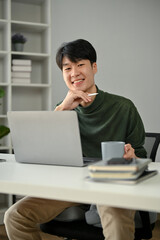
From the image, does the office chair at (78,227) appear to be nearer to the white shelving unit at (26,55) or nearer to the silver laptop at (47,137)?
the silver laptop at (47,137)

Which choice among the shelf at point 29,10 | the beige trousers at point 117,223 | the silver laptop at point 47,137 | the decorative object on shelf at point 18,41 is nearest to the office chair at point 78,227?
the beige trousers at point 117,223

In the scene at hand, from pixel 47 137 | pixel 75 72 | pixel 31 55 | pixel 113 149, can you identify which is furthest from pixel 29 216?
pixel 31 55

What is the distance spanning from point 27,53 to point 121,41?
4.19 feet

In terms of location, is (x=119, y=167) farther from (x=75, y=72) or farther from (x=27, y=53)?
(x=27, y=53)

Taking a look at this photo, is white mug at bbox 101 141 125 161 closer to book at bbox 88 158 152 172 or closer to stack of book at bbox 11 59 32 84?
book at bbox 88 158 152 172

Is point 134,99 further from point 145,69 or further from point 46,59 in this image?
point 46,59

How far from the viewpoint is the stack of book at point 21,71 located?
3424 millimetres

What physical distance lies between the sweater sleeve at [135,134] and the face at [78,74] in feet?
0.94

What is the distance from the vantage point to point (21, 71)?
3459mm

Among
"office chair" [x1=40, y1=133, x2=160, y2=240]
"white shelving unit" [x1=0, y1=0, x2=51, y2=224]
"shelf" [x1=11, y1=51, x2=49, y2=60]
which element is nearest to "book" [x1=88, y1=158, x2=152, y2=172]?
"office chair" [x1=40, y1=133, x2=160, y2=240]

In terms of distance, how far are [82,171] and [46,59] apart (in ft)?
7.93

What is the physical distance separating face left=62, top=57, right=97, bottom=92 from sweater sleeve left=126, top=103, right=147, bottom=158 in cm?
29

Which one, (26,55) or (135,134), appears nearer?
(135,134)

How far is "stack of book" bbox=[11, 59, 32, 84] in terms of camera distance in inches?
135
